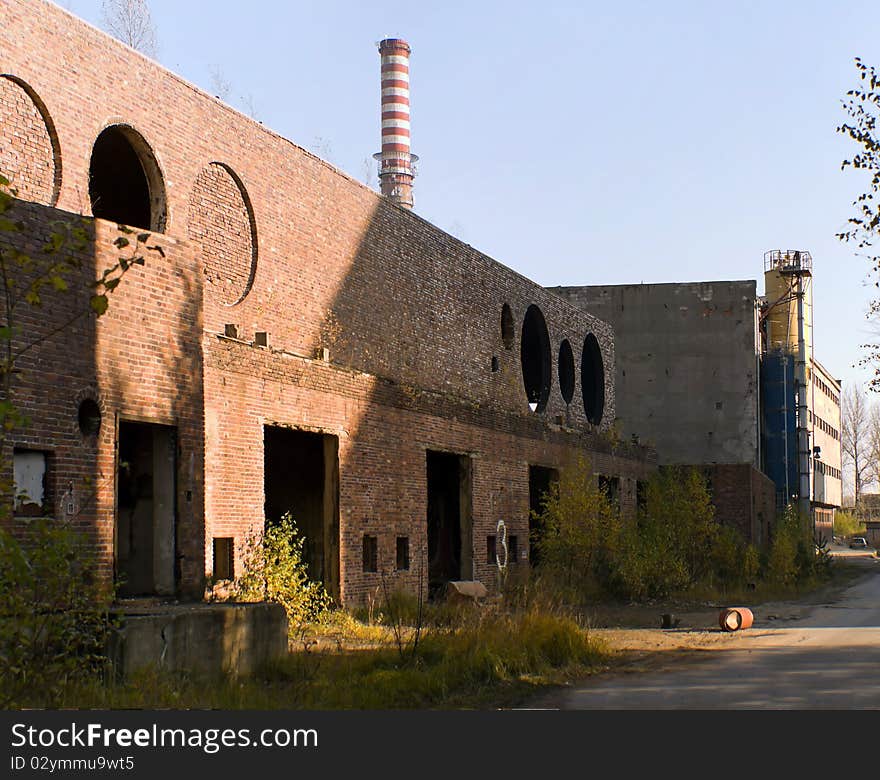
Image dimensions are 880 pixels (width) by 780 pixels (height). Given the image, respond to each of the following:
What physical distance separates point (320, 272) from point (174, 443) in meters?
8.07

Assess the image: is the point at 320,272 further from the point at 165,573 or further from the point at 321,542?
the point at 165,573

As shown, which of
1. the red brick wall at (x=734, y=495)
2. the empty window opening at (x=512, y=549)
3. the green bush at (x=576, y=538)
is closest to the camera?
the empty window opening at (x=512, y=549)

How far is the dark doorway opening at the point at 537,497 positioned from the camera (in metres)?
27.7

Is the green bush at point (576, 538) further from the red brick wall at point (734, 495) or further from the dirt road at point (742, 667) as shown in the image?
the red brick wall at point (734, 495)

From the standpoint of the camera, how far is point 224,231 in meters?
18.7

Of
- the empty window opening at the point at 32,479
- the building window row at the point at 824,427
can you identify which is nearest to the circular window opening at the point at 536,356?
the empty window opening at the point at 32,479

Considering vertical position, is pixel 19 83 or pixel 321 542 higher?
pixel 19 83

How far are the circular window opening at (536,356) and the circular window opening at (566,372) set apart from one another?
0.69 m

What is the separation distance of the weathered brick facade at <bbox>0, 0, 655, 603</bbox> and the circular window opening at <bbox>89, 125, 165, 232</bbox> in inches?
2.5

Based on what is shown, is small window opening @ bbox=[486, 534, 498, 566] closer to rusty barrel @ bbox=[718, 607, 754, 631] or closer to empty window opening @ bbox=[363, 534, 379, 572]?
empty window opening @ bbox=[363, 534, 379, 572]

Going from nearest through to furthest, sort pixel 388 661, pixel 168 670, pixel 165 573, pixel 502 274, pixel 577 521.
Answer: pixel 168 670 < pixel 388 661 < pixel 165 573 < pixel 577 521 < pixel 502 274

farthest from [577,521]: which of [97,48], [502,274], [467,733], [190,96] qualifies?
[467,733]

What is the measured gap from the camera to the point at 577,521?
26.9 metres

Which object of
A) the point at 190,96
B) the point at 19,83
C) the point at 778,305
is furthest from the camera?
the point at 778,305
